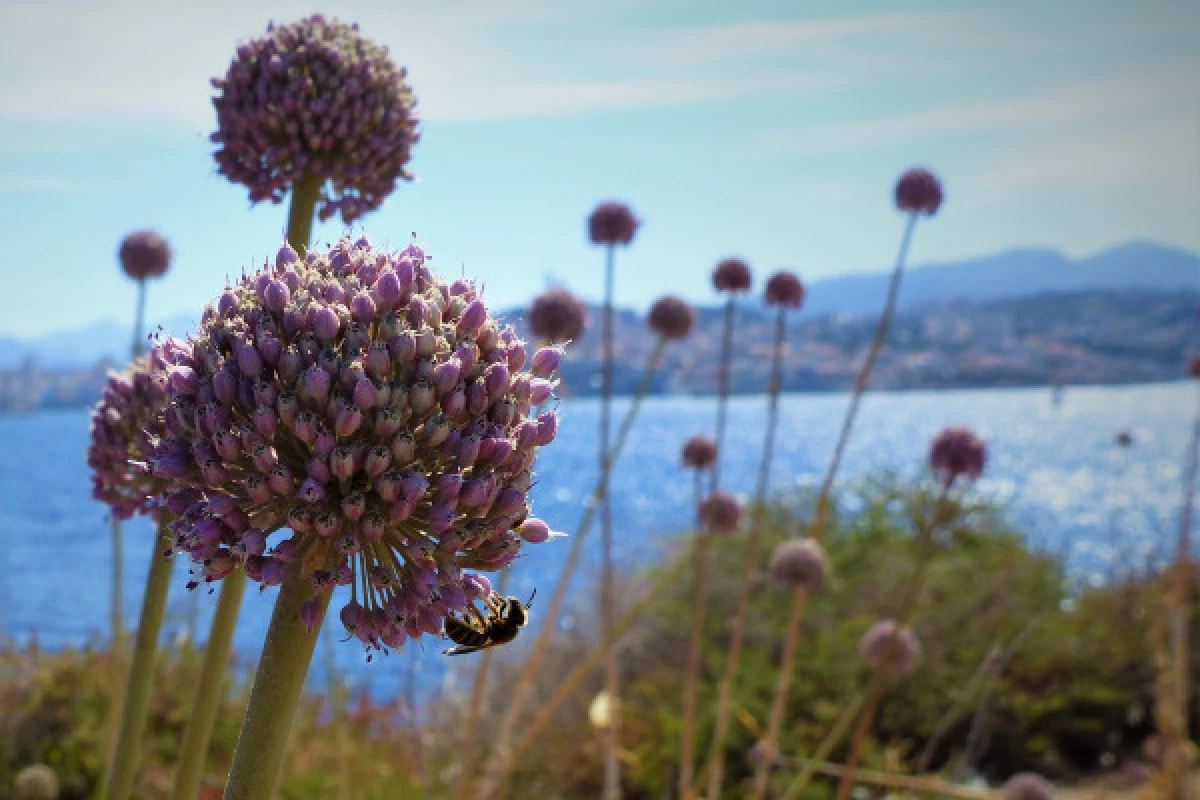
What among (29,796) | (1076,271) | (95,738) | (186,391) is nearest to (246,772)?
(186,391)

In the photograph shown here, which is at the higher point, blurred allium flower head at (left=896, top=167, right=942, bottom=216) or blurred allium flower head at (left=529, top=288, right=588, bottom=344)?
blurred allium flower head at (left=896, top=167, right=942, bottom=216)

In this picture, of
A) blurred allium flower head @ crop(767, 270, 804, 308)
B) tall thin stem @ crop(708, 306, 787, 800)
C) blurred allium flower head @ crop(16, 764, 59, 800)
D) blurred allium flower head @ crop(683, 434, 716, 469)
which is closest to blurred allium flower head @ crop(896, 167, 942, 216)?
blurred allium flower head @ crop(767, 270, 804, 308)

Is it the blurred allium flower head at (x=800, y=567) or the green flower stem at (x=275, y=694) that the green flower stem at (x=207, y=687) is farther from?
the blurred allium flower head at (x=800, y=567)

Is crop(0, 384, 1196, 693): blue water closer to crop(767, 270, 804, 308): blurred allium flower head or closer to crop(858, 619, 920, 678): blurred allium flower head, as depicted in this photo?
crop(767, 270, 804, 308): blurred allium flower head

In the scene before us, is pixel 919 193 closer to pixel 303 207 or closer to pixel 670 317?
pixel 670 317

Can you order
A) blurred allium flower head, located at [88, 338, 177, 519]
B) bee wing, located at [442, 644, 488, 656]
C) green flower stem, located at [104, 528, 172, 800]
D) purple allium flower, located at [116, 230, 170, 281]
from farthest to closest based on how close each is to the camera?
purple allium flower, located at [116, 230, 170, 281]
blurred allium flower head, located at [88, 338, 177, 519]
green flower stem, located at [104, 528, 172, 800]
bee wing, located at [442, 644, 488, 656]
